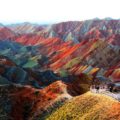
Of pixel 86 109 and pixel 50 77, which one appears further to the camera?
pixel 50 77

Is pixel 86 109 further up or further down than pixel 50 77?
further up

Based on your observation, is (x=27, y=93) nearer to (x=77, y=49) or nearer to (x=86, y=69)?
(x=86, y=69)

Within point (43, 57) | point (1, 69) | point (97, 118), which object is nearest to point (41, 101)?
point (97, 118)

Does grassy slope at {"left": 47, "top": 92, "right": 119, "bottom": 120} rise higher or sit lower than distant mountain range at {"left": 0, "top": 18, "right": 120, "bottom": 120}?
higher

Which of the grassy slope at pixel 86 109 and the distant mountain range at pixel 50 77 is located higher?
the grassy slope at pixel 86 109

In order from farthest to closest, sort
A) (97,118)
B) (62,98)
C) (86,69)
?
1. (86,69)
2. (62,98)
3. (97,118)

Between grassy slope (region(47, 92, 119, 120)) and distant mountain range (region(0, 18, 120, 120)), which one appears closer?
grassy slope (region(47, 92, 119, 120))

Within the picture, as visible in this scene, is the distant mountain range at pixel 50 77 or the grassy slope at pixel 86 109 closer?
the grassy slope at pixel 86 109

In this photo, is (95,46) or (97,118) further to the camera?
(95,46)
